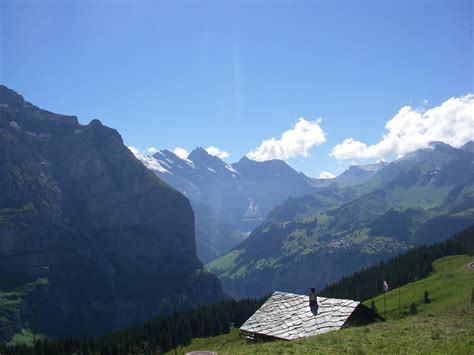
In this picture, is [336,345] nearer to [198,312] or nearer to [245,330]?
[245,330]

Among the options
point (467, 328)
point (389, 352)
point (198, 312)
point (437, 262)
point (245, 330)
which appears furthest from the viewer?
point (198, 312)

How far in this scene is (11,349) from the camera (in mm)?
154375

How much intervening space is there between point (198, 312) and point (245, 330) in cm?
13901

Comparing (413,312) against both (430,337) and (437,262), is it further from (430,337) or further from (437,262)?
(437,262)

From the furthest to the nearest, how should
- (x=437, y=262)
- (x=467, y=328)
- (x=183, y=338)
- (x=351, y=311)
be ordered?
(x=437, y=262) < (x=183, y=338) < (x=351, y=311) < (x=467, y=328)

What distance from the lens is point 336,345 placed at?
25.6m

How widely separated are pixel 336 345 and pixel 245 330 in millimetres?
16579

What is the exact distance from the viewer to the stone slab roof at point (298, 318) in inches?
1455

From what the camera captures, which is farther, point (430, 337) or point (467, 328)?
point (467, 328)

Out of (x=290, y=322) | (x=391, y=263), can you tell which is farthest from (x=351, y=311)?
(x=391, y=263)

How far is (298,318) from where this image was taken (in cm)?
3938

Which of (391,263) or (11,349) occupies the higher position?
(391,263)

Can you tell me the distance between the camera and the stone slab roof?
3697 cm

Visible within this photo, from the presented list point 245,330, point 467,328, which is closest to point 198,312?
point 245,330
